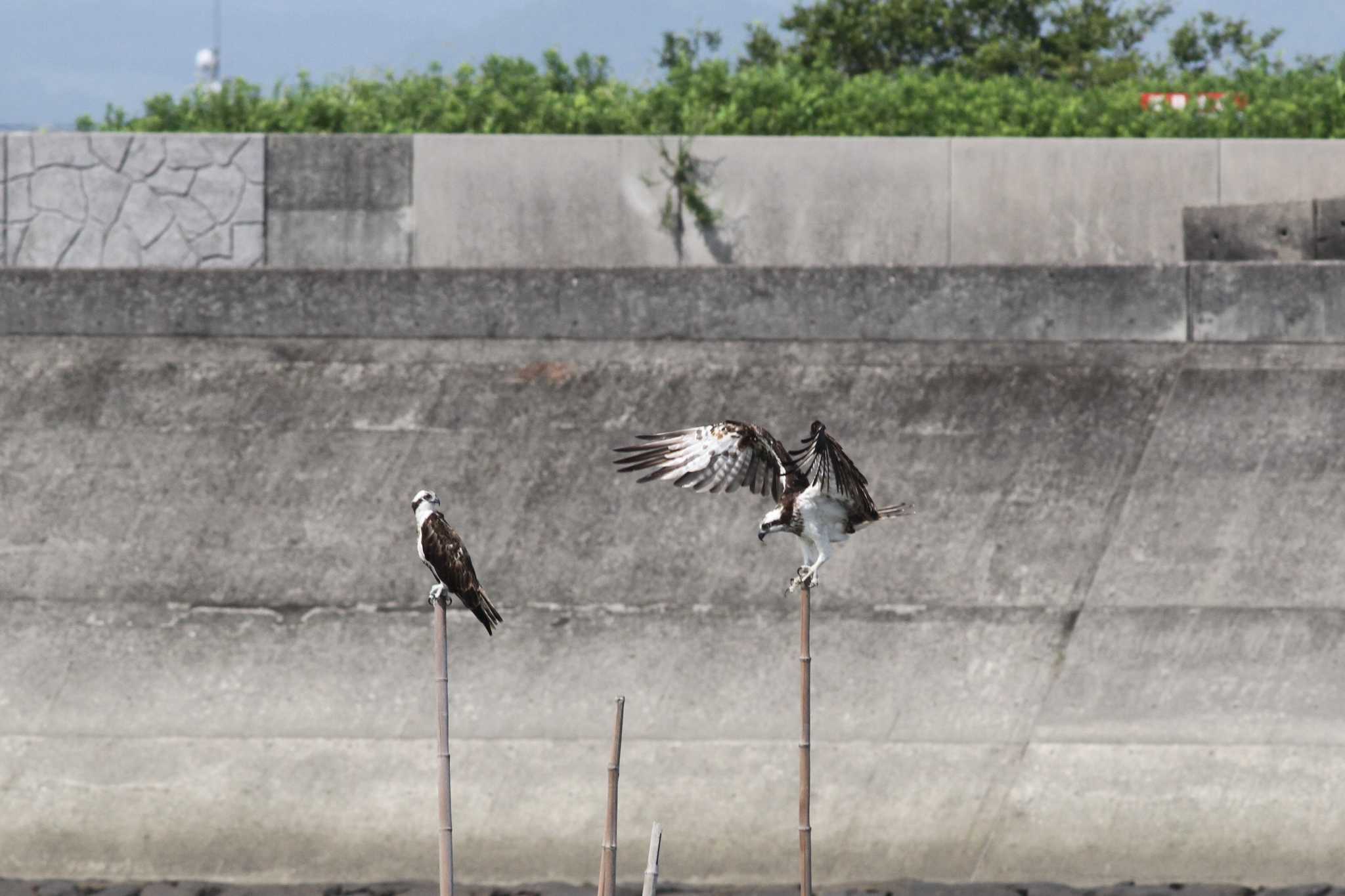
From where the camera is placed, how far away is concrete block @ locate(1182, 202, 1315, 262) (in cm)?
1005

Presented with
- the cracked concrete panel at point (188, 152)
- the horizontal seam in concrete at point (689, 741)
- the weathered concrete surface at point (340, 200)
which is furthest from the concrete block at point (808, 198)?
the horizontal seam in concrete at point (689, 741)

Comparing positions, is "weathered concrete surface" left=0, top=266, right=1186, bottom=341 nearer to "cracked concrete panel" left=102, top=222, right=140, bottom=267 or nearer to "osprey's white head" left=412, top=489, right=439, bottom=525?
"cracked concrete panel" left=102, top=222, right=140, bottom=267

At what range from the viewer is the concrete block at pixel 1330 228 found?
992 centimetres

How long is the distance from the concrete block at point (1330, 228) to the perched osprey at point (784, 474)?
6.21m

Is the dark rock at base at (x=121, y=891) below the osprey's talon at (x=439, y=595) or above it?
below

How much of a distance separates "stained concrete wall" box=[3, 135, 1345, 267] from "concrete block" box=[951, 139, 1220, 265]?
0.04 feet

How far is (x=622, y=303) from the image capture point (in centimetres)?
941

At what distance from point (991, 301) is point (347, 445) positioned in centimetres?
364

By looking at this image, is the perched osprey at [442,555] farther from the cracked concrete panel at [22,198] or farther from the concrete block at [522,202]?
the cracked concrete panel at [22,198]

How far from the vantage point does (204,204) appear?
1216 cm

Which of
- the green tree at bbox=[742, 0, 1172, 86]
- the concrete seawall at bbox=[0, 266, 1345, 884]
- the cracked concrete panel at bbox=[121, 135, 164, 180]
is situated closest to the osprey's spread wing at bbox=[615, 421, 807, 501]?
the concrete seawall at bbox=[0, 266, 1345, 884]

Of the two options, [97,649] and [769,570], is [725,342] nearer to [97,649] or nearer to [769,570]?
[769,570]

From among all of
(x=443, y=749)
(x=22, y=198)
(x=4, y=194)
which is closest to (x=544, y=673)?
(x=443, y=749)

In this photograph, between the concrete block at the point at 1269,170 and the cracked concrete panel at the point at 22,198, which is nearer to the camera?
the concrete block at the point at 1269,170
